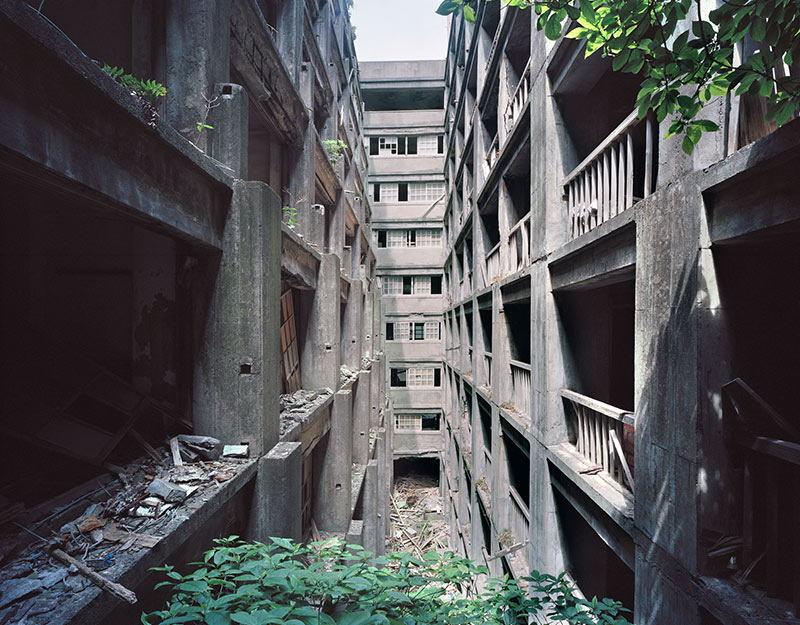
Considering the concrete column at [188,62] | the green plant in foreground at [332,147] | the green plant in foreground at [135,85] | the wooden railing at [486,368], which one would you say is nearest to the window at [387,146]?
the green plant in foreground at [332,147]

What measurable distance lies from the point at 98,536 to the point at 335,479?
7410mm

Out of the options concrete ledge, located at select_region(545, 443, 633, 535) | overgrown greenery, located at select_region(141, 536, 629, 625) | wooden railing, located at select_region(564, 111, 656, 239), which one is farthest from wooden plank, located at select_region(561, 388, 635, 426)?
wooden railing, located at select_region(564, 111, 656, 239)

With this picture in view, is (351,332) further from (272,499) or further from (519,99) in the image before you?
(272,499)

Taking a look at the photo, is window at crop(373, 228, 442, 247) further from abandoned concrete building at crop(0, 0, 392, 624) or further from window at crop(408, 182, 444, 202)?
abandoned concrete building at crop(0, 0, 392, 624)

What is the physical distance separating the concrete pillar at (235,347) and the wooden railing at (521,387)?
579 centimetres

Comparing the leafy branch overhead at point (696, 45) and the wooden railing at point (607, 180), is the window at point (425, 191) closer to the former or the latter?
the wooden railing at point (607, 180)

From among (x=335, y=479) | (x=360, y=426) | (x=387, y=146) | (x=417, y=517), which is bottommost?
(x=417, y=517)

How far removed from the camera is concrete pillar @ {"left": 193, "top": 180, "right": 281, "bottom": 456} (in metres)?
5.30

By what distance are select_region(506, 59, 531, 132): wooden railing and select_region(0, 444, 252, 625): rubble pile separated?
8700 millimetres

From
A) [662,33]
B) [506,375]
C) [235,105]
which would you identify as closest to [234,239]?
[235,105]

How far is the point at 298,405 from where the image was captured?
8.64 m

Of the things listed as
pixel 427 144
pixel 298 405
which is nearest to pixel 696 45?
pixel 298 405

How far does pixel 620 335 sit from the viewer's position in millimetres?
7574

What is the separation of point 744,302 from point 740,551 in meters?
1.99
